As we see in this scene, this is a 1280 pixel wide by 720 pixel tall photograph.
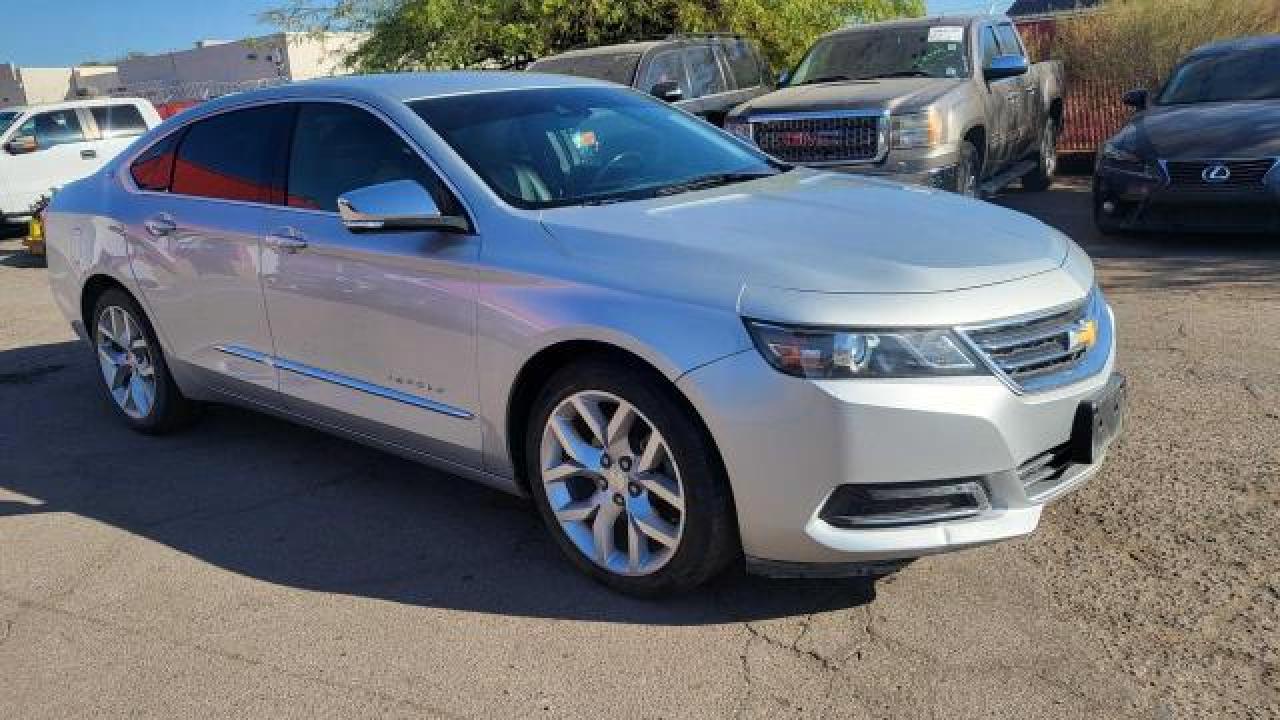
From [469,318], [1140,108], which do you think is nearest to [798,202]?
[469,318]

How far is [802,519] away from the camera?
310 cm

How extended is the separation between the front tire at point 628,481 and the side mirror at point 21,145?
1355cm

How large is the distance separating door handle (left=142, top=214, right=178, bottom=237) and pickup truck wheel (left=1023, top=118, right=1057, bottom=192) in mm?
9614

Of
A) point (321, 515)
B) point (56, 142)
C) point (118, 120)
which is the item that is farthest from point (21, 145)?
point (321, 515)

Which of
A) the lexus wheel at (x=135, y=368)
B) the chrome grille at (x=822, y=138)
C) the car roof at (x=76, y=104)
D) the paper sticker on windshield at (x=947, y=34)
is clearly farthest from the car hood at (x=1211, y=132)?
the car roof at (x=76, y=104)

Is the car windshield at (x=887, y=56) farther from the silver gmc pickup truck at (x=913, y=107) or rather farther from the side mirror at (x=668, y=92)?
the side mirror at (x=668, y=92)

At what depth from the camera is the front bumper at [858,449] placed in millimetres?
2998

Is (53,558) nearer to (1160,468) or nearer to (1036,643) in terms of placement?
(1036,643)

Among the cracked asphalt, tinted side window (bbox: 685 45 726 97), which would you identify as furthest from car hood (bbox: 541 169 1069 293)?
tinted side window (bbox: 685 45 726 97)

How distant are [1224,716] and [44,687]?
10.7ft

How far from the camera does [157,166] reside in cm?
531

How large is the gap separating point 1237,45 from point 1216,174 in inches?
99.1

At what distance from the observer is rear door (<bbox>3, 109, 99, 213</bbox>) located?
14539 millimetres

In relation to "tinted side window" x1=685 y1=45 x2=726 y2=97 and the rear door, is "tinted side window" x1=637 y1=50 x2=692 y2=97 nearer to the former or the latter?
"tinted side window" x1=685 y1=45 x2=726 y2=97
